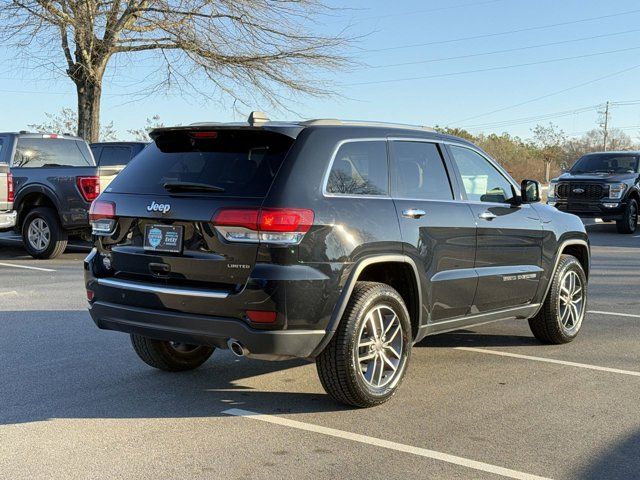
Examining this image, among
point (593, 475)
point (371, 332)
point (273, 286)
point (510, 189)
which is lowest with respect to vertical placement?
point (593, 475)

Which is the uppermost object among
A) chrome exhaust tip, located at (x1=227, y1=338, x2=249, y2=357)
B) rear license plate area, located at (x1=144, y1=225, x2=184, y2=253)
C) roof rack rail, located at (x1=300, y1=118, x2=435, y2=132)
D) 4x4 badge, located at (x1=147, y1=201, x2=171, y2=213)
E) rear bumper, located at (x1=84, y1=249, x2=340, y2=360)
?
roof rack rail, located at (x1=300, y1=118, x2=435, y2=132)

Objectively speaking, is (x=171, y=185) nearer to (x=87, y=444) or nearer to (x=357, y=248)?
(x=357, y=248)

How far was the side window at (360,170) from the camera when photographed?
5.05 meters

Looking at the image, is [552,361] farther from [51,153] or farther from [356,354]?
[51,153]

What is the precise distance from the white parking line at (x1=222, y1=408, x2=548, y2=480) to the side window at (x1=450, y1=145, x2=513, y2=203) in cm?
228

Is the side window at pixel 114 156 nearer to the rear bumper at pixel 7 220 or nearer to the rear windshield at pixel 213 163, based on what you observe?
the rear bumper at pixel 7 220

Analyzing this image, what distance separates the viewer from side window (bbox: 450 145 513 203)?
618 cm

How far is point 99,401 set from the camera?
5.25m

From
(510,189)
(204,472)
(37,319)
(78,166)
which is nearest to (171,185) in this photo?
(204,472)

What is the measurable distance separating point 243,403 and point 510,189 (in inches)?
114

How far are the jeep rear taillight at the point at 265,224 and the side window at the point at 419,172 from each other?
1019 millimetres

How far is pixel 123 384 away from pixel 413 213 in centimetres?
235

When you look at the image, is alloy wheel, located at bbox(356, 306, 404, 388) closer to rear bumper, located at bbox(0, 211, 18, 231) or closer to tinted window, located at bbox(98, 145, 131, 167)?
rear bumper, located at bbox(0, 211, 18, 231)

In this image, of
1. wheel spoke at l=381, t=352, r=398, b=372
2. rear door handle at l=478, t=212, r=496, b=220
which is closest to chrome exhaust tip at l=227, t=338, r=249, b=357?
wheel spoke at l=381, t=352, r=398, b=372
